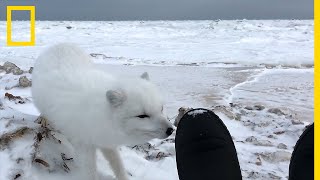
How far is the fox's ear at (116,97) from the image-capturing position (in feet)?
7.16

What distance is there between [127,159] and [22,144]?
2.79ft

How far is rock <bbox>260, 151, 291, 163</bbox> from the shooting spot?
3303mm

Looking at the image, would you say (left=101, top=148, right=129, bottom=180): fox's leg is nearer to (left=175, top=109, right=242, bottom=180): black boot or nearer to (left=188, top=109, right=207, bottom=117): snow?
(left=175, top=109, right=242, bottom=180): black boot

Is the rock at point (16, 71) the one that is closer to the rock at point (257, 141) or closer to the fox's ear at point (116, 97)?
the rock at point (257, 141)

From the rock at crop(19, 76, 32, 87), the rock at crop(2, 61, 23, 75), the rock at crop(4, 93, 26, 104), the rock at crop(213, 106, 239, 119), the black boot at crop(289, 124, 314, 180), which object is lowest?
the rock at crop(2, 61, 23, 75)

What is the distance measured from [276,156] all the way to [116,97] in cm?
179

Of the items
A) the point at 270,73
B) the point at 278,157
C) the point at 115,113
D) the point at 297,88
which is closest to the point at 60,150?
the point at 115,113

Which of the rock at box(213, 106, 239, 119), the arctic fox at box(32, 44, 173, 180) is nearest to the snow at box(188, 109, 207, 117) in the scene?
the arctic fox at box(32, 44, 173, 180)

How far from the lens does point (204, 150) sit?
2.58 metres

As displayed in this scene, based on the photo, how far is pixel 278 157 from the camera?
3338 millimetres

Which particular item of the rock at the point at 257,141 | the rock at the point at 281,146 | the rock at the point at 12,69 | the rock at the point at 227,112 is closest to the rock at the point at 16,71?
the rock at the point at 12,69

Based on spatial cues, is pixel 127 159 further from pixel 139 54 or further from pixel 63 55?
pixel 139 54

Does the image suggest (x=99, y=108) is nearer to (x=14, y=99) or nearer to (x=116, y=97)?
(x=116, y=97)

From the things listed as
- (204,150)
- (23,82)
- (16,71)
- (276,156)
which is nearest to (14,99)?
(23,82)
